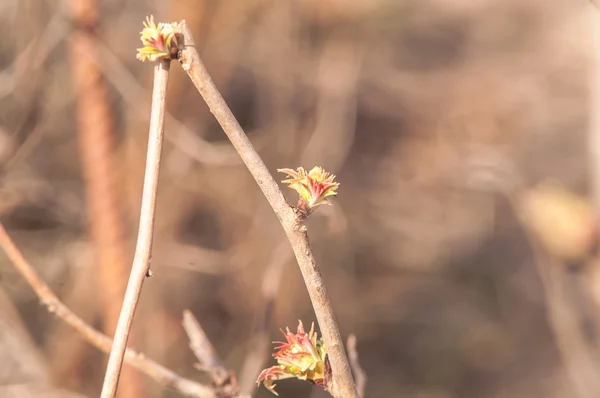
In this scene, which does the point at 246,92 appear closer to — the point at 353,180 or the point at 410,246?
the point at 353,180

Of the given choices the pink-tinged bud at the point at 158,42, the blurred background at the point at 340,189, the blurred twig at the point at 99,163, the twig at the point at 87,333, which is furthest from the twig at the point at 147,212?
the blurred twig at the point at 99,163

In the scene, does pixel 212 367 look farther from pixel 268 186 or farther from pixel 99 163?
pixel 99 163

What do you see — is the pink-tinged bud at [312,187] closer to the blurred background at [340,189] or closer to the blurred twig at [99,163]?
the blurred background at [340,189]

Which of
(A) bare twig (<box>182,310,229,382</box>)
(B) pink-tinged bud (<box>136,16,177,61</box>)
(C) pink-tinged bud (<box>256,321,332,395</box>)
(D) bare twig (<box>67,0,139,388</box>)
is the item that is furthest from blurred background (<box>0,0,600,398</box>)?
(B) pink-tinged bud (<box>136,16,177,61</box>)

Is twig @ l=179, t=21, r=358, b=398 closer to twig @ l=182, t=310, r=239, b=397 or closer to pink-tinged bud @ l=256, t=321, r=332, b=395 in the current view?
pink-tinged bud @ l=256, t=321, r=332, b=395

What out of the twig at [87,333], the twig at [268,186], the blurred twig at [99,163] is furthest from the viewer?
the blurred twig at [99,163]

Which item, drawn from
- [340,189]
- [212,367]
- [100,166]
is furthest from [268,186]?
[340,189]

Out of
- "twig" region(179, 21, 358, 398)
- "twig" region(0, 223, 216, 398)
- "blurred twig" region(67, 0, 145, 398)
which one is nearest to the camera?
"twig" region(179, 21, 358, 398)
